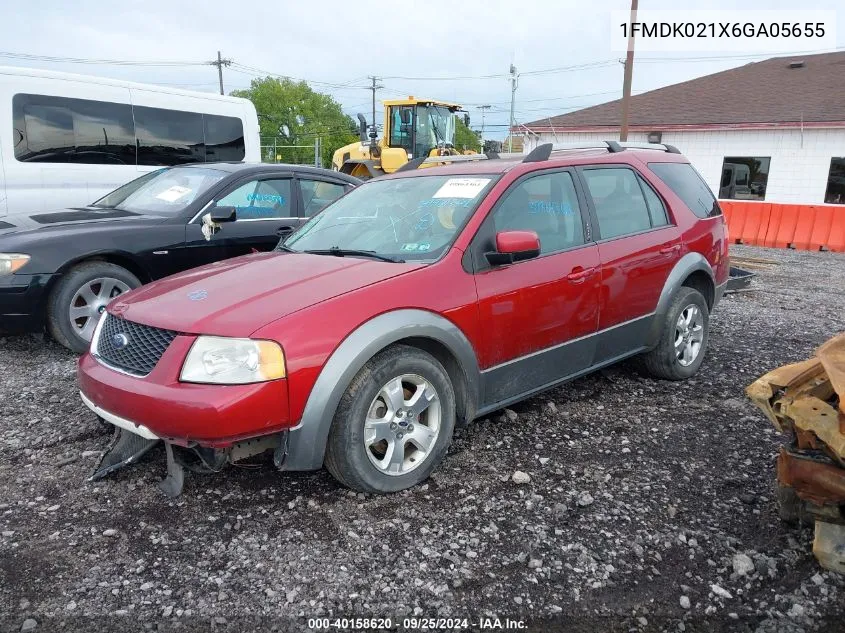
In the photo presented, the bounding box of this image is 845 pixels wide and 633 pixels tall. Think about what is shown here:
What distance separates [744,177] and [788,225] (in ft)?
17.5

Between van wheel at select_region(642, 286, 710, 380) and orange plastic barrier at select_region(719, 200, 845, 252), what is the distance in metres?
10.3

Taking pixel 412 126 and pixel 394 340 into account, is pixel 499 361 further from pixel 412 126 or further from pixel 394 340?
pixel 412 126

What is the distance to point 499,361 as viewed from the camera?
11.6ft

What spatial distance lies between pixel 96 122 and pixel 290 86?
269 ft

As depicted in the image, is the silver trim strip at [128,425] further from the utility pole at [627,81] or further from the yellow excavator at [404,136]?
the utility pole at [627,81]

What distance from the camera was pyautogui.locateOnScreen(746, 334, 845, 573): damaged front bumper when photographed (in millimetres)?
2414

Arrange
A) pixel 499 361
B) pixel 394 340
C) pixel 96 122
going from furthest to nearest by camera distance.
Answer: pixel 96 122 → pixel 499 361 → pixel 394 340

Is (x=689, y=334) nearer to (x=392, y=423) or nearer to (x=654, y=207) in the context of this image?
(x=654, y=207)

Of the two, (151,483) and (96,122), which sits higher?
(96,122)

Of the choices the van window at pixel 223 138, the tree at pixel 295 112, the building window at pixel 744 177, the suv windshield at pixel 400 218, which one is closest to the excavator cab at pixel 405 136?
the van window at pixel 223 138

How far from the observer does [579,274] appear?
3.88m

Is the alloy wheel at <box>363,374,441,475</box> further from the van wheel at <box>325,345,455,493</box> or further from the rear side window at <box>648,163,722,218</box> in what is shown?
the rear side window at <box>648,163,722,218</box>

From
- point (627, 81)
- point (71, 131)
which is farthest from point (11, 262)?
point (627, 81)

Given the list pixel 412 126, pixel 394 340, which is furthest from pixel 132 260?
pixel 412 126
